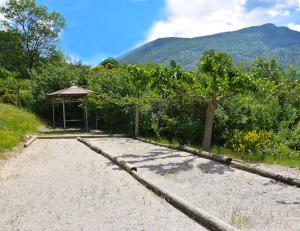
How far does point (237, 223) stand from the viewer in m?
5.29

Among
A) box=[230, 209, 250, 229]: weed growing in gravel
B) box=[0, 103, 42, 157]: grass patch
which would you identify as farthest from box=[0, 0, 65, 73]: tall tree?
box=[230, 209, 250, 229]: weed growing in gravel

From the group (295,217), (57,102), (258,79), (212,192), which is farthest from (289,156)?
(57,102)

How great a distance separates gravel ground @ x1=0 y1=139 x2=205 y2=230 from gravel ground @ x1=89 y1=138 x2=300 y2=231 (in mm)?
614

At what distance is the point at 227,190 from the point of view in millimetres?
7293

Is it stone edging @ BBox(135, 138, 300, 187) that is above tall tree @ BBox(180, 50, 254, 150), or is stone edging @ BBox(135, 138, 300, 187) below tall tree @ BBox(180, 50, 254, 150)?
below

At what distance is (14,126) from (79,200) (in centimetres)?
1280

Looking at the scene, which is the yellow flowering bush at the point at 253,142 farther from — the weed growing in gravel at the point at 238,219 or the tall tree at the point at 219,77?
the weed growing in gravel at the point at 238,219

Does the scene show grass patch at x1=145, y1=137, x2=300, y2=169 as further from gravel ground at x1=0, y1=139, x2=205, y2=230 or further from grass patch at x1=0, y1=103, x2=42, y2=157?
grass patch at x1=0, y1=103, x2=42, y2=157

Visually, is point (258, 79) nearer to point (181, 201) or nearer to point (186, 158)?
point (186, 158)

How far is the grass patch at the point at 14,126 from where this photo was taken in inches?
536

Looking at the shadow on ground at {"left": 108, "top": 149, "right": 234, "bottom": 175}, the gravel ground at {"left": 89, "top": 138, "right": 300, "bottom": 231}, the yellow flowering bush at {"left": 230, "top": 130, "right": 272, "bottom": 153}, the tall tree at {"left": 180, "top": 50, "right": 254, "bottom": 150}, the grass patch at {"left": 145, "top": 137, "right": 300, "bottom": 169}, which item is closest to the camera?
the gravel ground at {"left": 89, "top": 138, "right": 300, "bottom": 231}

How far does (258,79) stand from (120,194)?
618 cm

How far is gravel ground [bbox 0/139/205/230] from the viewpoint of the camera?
5.43 metres

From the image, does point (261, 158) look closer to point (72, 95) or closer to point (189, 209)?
point (189, 209)
